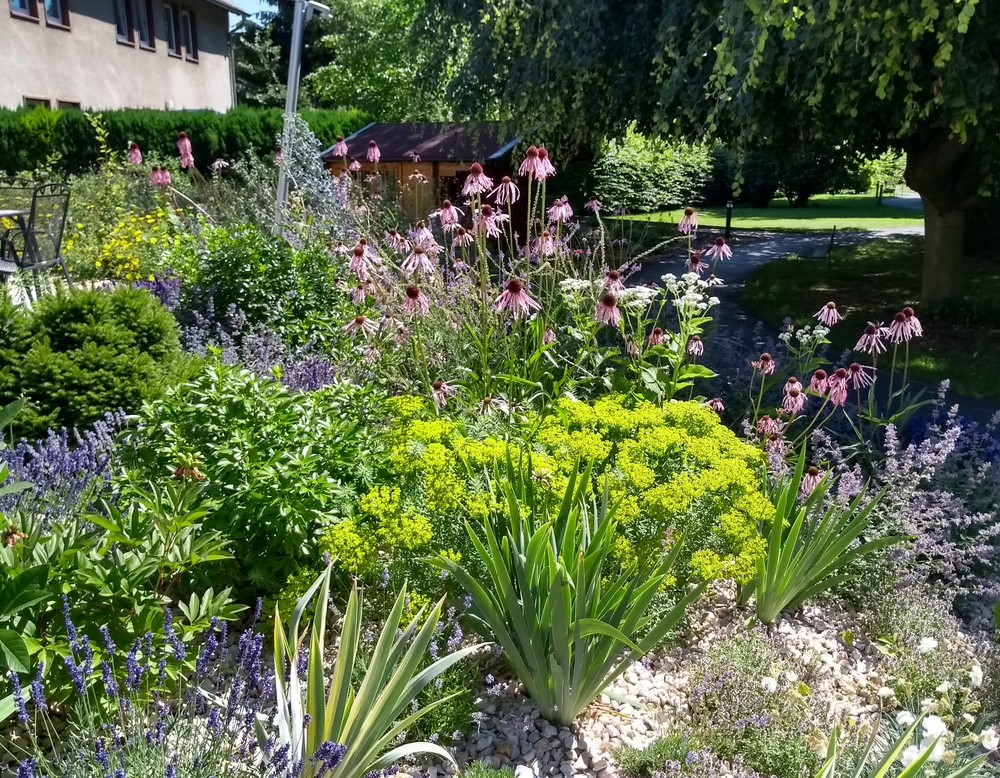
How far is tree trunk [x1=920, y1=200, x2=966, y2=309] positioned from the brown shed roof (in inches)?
211

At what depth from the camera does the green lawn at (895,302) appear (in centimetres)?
775

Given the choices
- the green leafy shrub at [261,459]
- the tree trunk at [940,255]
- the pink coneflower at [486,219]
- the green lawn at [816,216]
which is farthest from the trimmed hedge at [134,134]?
the green leafy shrub at [261,459]

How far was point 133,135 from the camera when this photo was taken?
54.2ft

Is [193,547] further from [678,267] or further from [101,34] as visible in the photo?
[101,34]

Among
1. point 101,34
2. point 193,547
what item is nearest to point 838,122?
point 193,547

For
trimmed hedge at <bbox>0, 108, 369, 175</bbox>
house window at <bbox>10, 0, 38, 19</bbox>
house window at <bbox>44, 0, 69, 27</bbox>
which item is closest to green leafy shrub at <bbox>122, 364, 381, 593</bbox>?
trimmed hedge at <bbox>0, 108, 369, 175</bbox>

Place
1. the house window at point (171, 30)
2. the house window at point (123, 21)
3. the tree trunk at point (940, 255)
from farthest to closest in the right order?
the house window at point (171, 30), the house window at point (123, 21), the tree trunk at point (940, 255)

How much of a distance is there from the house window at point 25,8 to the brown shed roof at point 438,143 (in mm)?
8053

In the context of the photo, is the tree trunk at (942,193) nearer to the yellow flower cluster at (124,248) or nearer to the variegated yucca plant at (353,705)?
the yellow flower cluster at (124,248)

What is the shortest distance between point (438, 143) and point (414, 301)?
33.6ft

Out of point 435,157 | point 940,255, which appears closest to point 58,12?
point 435,157

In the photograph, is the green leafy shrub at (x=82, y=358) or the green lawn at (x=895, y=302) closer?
the green leafy shrub at (x=82, y=358)

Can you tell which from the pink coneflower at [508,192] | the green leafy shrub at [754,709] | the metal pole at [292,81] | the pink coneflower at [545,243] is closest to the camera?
the green leafy shrub at [754,709]

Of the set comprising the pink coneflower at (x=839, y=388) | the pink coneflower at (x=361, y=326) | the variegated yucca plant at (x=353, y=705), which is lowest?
the variegated yucca plant at (x=353, y=705)
